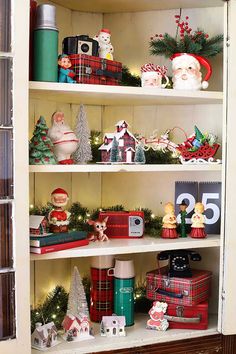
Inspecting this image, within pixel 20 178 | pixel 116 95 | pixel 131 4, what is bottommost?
pixel 20 178

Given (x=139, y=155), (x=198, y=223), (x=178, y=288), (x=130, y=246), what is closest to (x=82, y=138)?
(x=139, y=155)

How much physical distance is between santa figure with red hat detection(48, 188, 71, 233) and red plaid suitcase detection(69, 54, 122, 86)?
45 cm

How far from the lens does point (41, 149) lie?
76.4 inches

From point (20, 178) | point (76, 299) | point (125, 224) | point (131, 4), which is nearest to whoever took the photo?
point (20, 178)

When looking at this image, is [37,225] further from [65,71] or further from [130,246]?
[65,71]

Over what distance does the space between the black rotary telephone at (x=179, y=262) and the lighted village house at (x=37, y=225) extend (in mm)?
582

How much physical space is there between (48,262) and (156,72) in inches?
37.6

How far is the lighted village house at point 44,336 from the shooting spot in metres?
1.94

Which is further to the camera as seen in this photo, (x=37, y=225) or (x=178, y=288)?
(x=178, y=288)

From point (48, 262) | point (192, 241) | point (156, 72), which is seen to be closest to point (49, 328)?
point (48, 262)

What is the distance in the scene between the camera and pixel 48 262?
2.38m

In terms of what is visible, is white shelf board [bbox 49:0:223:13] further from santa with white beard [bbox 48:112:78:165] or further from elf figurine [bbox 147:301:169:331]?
elf figurine [bbox 147:301:169:331]

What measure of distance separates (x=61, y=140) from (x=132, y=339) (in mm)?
805

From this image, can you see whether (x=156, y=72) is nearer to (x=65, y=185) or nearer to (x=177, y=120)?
(x=177, y=120)
